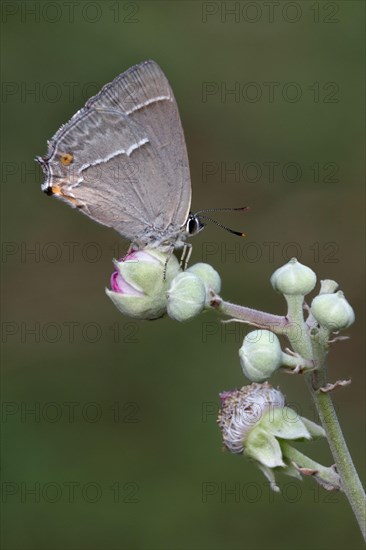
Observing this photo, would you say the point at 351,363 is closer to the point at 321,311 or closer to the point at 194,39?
the point at 194,39

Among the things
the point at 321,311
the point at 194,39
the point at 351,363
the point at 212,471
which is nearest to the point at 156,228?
the point at 321,311

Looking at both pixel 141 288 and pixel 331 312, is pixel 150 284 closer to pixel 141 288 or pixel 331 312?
pixel 141 288

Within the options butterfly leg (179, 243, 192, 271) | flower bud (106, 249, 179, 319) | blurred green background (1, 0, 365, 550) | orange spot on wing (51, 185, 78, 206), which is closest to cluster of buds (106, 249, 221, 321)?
flower bud (106, 249, 179, 319)

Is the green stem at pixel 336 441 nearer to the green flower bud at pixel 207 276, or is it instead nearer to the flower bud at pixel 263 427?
the flower bud at pixel 263 427

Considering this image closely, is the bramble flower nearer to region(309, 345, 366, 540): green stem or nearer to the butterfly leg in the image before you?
region(309, 345, 366, 540): green stem

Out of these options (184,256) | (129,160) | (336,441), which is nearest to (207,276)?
(184,256)

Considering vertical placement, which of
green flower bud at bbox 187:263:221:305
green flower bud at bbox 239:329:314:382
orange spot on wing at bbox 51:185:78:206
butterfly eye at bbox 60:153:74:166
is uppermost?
butterfly eye at bbox 60:153:74:166
